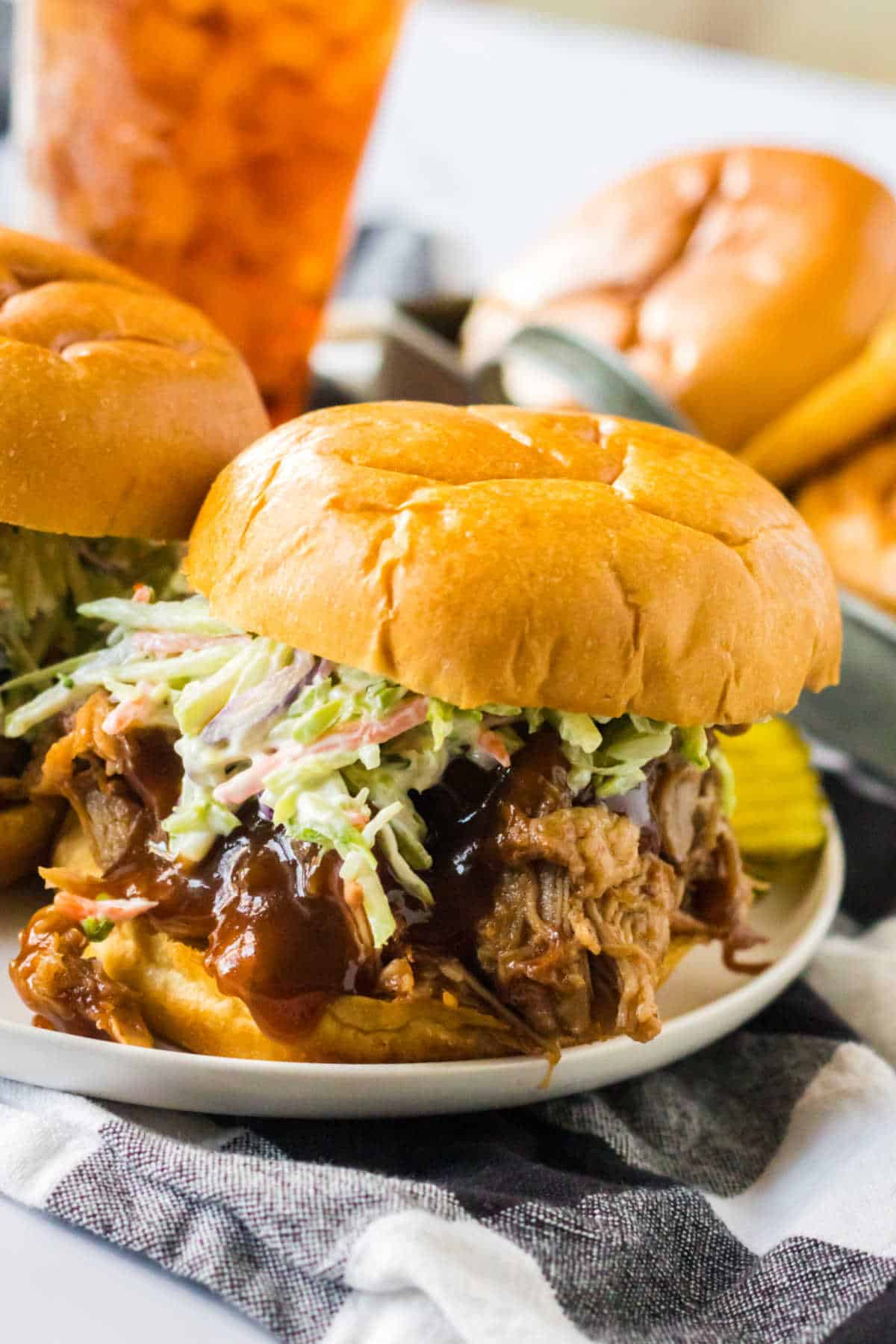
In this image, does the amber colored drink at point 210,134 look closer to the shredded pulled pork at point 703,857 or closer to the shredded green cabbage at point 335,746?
the shredded green cabbage at point 335,746

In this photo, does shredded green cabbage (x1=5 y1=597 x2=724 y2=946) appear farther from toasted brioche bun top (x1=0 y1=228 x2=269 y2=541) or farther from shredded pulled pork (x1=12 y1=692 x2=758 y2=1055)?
toasted brioche bun top (x1=0 y1=228 x2=269 y2=541)

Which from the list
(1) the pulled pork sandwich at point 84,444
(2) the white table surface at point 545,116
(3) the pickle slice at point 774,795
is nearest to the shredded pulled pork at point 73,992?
(1) the pulled pork sandwich at point 84,444

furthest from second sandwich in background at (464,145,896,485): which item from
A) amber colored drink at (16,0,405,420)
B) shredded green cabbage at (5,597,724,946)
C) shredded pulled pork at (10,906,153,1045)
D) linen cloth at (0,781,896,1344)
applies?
shredded pulled pork at (10,906,153,1045)

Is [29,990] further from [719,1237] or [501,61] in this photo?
[501,61]

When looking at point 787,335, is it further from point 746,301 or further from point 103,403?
point 103,403

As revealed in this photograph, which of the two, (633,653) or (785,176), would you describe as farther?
(785,176)

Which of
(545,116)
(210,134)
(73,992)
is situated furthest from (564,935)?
(545,116)

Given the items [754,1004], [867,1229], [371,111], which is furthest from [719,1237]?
[371,111]
